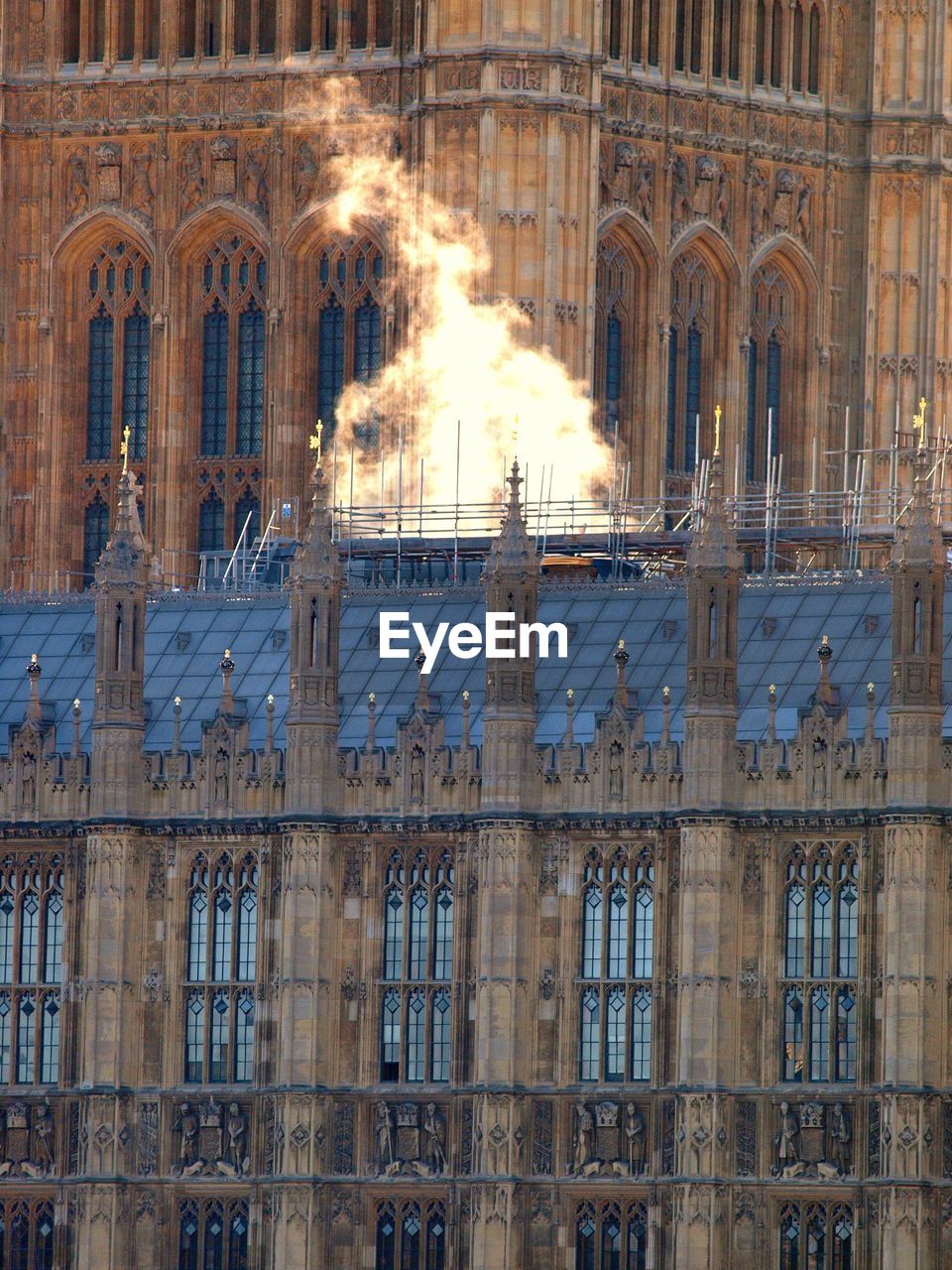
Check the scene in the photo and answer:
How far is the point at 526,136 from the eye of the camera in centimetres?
14875

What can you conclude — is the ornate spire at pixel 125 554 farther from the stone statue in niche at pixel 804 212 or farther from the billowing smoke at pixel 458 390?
the stone statue in niche at pixel 804 212

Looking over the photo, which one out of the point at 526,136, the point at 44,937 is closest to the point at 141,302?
the point at 526,136

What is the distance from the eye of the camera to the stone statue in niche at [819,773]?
117312 mm

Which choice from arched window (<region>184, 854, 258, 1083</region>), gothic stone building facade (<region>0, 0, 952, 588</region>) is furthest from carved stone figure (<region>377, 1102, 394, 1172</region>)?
gothic stone building facade (<region>0, 0, 952, 588</region>)

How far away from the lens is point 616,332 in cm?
15300

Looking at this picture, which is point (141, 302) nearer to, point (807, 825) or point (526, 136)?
point (526, 136)

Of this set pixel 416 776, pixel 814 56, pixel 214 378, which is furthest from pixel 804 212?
pixel 416 776

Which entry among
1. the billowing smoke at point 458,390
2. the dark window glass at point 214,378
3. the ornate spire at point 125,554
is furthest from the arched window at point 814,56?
the ornate spire at point 125,554

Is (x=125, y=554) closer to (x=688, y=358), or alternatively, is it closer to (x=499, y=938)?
(x=499, y=938)

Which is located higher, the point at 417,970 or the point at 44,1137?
the point at 417,970

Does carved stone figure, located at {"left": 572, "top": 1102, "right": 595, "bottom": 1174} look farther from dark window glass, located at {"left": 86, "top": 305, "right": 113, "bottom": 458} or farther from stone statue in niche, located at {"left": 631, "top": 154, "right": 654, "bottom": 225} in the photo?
dark window glass, located at {"left": 86, "top": 305, "right": 113, "bottom": 458}

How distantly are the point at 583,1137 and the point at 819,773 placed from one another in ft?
26.2

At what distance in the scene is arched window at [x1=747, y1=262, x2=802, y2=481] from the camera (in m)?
156

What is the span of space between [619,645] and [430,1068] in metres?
8.81
